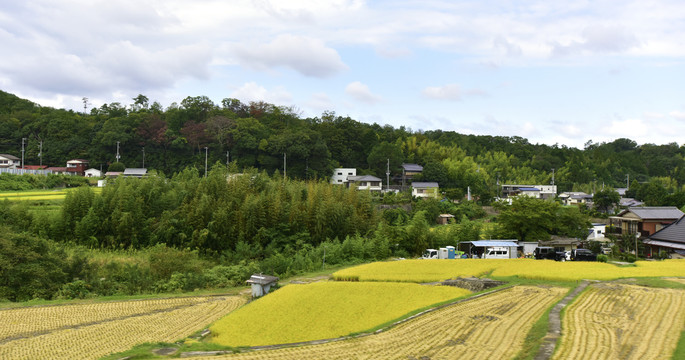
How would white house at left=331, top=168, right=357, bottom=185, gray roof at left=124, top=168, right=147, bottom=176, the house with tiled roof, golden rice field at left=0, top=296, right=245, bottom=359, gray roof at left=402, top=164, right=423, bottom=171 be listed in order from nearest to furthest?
golden rice field at left=0, top=296, right=245, bottom=359 → the house with tiled roof → gray roof at left=124, top=168, right=147, bottom=176 → white house at left=331, top=168, right=357, bottom=185 → gray roof at left=402, top=164, right=423, bottom=171

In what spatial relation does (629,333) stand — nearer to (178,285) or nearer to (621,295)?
(621,295)

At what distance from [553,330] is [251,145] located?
118ft

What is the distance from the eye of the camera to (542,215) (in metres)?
21.7

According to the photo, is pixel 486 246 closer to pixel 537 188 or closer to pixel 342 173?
pixel 342 173

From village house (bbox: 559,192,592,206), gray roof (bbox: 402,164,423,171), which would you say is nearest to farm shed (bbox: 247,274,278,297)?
gray roof (bbox: 402,164,423,171)

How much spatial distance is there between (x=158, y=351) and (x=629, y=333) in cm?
796

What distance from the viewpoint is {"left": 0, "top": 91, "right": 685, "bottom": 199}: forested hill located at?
41.7 meters

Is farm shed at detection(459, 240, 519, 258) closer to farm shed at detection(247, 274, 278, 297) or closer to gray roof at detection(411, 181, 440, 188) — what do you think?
farm shed at detection(247, 274, 278, 297)

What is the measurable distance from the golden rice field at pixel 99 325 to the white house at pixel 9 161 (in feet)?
118

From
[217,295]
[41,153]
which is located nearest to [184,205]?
[217,295]

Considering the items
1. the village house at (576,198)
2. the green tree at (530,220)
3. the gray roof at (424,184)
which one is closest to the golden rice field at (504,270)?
the green tree at (530,220)

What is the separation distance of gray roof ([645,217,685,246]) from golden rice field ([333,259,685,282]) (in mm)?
5844

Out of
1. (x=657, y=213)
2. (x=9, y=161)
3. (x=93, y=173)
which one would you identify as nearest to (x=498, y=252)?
(x=657, y=213)

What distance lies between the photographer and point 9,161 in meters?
40.7
